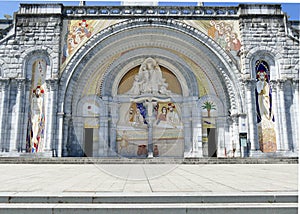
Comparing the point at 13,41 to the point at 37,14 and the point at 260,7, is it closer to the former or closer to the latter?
the point at 37,14

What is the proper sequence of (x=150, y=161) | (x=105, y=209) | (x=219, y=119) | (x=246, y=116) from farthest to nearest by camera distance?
1. (x=219, y=119)
2. (x=246, y=116)
3. (x=150, y=161)
4. (x=105, y=209)

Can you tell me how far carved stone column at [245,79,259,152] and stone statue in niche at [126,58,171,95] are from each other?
4.97 meters

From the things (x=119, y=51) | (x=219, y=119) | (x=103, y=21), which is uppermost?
(x=103, y=21)

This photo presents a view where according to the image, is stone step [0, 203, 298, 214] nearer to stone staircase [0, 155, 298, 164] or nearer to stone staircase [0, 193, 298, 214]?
stone staircase [0, 193, 298, 214]

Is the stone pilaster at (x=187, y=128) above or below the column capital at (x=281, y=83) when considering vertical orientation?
below

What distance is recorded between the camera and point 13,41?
16.9 meters

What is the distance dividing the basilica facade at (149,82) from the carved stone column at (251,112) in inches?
2.3

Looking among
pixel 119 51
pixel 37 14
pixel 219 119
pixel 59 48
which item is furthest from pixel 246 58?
pixel 37 14

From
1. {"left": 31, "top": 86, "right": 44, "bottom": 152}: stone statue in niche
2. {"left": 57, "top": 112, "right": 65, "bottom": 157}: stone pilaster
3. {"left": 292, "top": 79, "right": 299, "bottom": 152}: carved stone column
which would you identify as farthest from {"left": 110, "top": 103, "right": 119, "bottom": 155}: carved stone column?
{"left": 292, "top": 79, "right": 299, "bottom": 152}: carved stone column

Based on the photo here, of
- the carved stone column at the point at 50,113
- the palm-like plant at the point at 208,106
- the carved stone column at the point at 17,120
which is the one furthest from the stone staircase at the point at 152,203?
the palm-like plant at the point at 208,106

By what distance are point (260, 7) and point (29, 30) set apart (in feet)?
47.5

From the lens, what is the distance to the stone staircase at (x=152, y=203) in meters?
→ 4.04

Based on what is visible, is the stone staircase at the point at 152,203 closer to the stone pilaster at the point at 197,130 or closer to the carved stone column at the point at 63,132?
the carved stone column at the point at 63,132

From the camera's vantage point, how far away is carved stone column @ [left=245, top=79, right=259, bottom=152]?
16.2 metres
